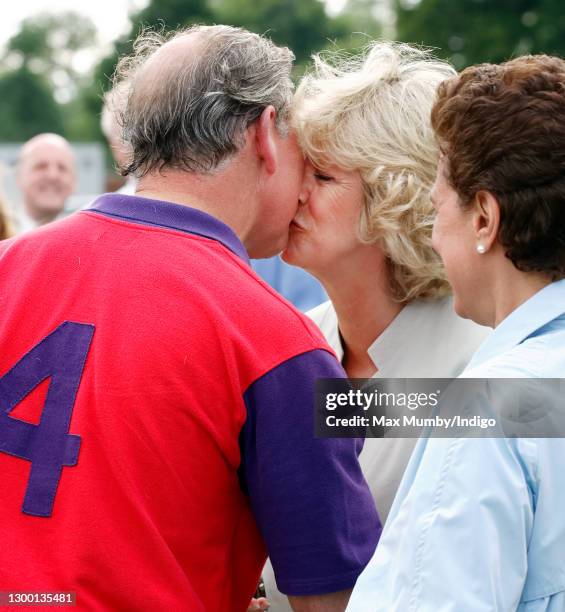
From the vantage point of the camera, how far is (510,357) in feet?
5.74

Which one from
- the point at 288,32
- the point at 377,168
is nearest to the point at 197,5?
the point at 288,32

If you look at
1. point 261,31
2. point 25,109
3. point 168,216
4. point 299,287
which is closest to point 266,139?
point 168,216

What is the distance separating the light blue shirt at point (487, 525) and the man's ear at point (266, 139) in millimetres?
842

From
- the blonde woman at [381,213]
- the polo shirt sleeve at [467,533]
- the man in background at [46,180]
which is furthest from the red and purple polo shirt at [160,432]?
the man in background at [46,180]

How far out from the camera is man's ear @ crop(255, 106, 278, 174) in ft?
7.57

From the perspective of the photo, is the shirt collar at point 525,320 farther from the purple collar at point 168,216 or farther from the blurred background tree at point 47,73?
the blurred background tree at point 47,73

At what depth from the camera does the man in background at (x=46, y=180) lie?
26.3 feet

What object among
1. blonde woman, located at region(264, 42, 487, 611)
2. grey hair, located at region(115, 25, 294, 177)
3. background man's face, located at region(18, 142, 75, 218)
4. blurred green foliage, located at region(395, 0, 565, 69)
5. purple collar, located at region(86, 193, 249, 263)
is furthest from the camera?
blurred green foliage, located at region(395, 0, 565, 69)

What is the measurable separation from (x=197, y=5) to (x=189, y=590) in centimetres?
6573

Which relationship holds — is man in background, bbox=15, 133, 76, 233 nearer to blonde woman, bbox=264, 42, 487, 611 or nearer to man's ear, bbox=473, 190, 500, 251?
blonde woman, bbox=264, 42, 487, 611

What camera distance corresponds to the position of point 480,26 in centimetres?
3781

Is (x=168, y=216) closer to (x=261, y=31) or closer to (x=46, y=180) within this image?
(x=46, y=180)

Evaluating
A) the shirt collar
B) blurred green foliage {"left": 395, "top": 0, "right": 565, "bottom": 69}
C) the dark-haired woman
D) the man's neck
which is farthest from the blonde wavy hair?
blurred green foliage {"left": 395, "top": 0, "right": 565, "bottom": 69}

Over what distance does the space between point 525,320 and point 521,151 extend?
1.04 feet
